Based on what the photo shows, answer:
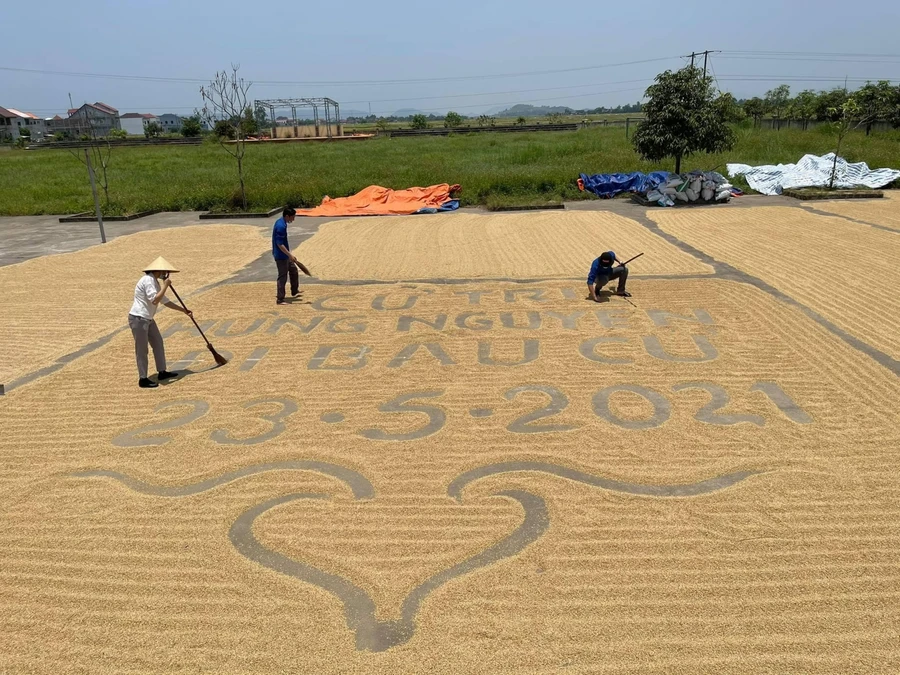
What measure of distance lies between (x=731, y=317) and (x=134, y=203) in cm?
2091

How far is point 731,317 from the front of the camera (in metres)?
9.09

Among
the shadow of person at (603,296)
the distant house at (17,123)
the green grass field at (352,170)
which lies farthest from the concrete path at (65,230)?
the distant house at (17,123)

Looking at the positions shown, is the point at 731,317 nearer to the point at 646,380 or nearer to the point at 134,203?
the point at 646,380

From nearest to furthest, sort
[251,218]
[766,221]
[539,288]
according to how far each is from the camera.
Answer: [539,288]
[766,221]
[251,218]

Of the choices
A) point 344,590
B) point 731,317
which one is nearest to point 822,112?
point 731,317

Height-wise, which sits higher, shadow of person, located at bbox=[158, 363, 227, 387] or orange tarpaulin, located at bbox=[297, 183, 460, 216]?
orange tarpaulin, located at bbox=[297, 183, 460, 216]

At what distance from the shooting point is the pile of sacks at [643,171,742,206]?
20.2m

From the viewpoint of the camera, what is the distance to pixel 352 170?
27375 millimetres

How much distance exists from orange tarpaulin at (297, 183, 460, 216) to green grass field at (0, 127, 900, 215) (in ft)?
3.10

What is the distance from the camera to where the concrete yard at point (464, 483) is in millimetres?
3637

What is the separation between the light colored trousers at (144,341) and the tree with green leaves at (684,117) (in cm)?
1755

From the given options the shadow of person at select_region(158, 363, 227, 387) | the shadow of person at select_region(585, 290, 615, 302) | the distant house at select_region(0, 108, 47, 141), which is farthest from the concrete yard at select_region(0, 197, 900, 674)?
the distant house at select_region(0, 108, 47, 141)

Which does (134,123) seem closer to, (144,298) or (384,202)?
(384,202)

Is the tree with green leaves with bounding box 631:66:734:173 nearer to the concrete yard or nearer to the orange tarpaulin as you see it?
the orange tarpaulin
